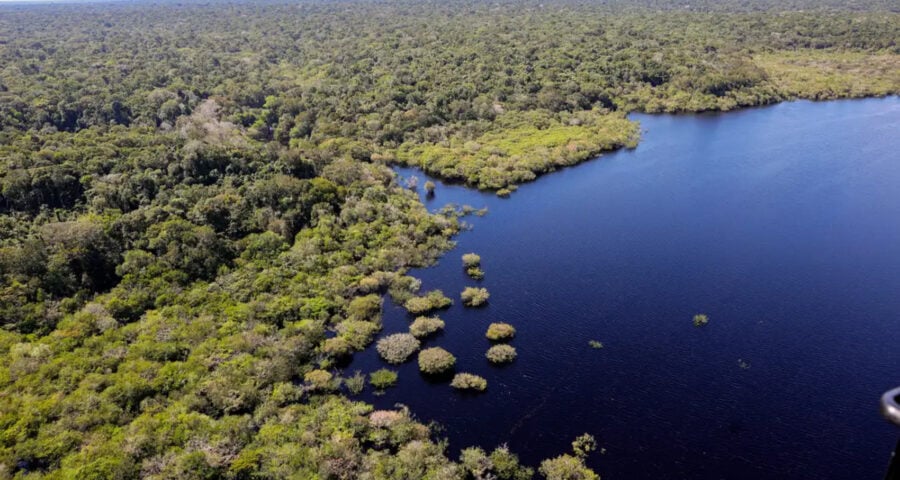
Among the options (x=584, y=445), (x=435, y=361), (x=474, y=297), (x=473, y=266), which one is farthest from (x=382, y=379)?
(x=473, y=266)

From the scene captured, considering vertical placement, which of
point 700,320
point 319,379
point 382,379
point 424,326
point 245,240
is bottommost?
point 382,379

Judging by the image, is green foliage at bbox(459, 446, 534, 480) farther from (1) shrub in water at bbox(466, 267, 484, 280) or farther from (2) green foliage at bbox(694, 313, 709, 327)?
(1) shrub in water at bbox(466, 267, 484, 280)

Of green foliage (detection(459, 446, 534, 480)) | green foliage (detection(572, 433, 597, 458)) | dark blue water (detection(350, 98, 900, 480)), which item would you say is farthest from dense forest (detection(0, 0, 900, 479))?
dark blue water (detection(350, 98, 900, 480))

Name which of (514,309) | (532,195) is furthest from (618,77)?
(514,309)

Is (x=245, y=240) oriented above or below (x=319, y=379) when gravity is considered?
above

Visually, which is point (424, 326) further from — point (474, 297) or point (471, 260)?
point (471, 260)

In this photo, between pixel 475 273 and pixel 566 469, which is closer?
pixel 566 469
